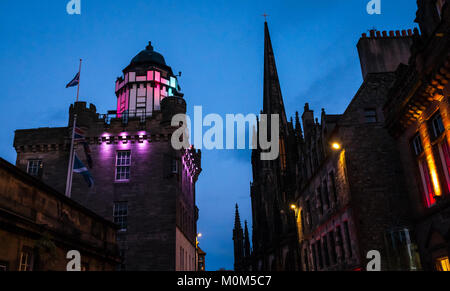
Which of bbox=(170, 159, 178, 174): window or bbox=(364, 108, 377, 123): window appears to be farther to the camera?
bbox=(170, 159, 178, 174): window

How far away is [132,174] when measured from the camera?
3291 cm

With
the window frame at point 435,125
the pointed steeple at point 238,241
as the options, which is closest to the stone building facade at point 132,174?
the window frame at point 435,125

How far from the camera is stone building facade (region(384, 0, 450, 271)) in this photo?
44.7 ft

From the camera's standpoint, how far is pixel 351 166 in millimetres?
21469

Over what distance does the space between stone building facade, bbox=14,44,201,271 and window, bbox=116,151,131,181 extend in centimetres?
3

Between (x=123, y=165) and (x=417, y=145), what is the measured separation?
24.1m

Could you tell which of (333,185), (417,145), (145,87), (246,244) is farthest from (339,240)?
(246,244)

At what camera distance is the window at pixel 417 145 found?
687 inches

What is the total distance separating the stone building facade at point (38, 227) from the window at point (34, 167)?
19.5 m

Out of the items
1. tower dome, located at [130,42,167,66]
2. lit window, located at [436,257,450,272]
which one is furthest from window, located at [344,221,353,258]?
tower dome, located at [130,42,167,66]

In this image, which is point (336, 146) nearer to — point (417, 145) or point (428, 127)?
point (417, 145)

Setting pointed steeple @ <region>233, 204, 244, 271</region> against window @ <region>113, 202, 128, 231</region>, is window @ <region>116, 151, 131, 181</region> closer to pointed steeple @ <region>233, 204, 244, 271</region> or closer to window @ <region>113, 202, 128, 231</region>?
window @ <region>113, 202, 128, 231</region>

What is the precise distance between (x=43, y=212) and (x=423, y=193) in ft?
53.7
